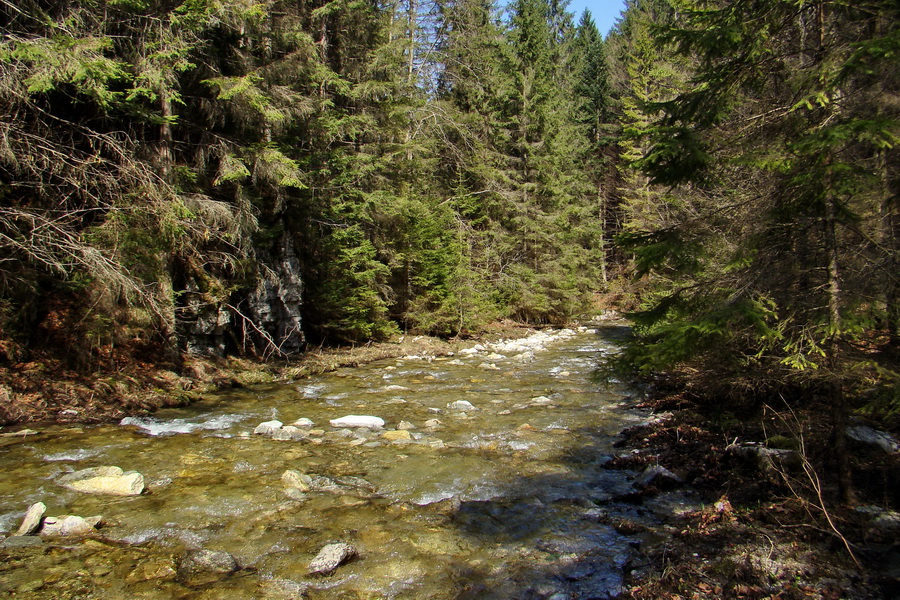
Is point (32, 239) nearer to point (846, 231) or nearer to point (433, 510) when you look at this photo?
point (433, 510)

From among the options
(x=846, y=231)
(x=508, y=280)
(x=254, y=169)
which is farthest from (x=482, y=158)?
(x=846, y=231)

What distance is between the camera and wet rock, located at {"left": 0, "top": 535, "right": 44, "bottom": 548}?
3.98 meters

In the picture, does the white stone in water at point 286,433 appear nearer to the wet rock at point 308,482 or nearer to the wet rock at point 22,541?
the wet rock at point 308,482

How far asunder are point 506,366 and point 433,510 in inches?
356

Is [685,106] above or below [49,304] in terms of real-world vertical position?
above

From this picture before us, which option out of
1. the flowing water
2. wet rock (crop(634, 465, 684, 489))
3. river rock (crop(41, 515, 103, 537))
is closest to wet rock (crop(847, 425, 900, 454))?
wet rock (crop(634, 465, 684, 489))

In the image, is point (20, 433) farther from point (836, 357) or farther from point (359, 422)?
point (836, 357)

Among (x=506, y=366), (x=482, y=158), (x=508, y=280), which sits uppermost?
(x=482, y=158)

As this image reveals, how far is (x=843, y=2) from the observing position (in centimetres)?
413

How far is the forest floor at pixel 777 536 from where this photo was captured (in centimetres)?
329

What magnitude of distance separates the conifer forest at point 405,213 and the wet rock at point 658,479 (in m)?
0.37

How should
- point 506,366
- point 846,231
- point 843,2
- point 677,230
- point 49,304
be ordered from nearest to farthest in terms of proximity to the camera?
1. point 843,2
2. point 846,231
3. point 677,230
4. point 49,304
5. point 506,366

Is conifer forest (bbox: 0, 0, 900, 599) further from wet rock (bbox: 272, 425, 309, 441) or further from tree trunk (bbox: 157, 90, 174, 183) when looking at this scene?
wet rock (bbox: 272, 425, 309, 441)

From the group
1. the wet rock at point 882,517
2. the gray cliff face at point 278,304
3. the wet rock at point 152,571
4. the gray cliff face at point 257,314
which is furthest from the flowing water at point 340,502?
the gray cliff face at point 278,304
